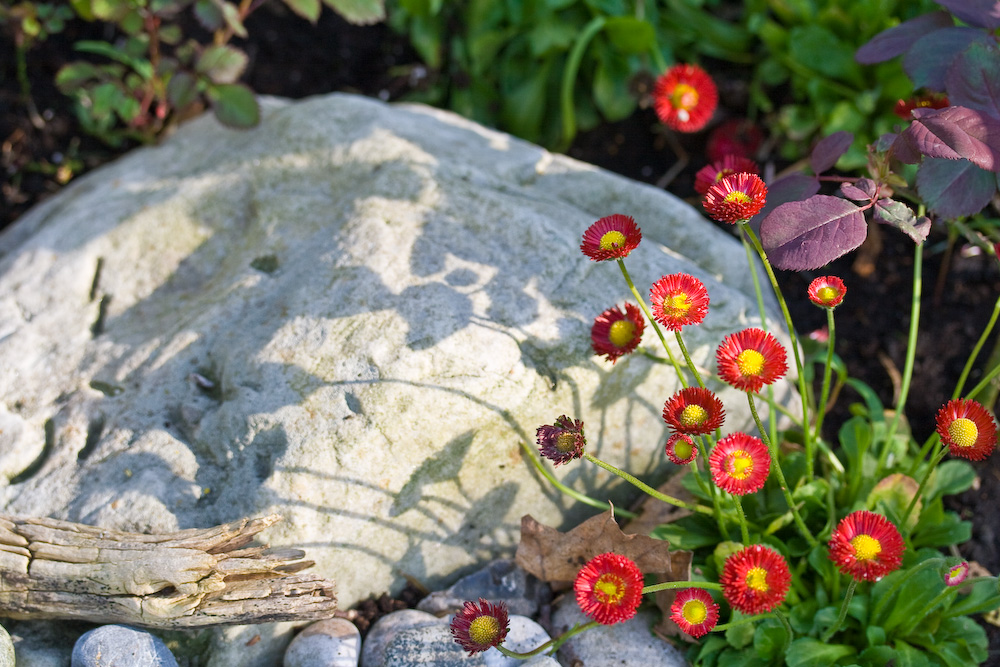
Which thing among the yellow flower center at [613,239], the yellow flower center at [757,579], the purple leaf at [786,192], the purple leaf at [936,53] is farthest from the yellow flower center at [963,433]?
the purple leaf at [936,53]

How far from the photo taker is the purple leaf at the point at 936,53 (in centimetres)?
211

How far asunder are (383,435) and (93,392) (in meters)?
0.92

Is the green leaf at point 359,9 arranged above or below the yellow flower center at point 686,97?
above

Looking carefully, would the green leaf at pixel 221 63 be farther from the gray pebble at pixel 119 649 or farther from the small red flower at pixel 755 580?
the small red flower at pixel 755 580

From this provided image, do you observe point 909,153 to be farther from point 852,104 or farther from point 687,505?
point 852,104

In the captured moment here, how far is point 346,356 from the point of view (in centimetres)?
214

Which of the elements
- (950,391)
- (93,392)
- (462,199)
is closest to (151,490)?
(93,392)

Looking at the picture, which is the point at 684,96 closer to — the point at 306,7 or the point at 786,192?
the point at 786,192

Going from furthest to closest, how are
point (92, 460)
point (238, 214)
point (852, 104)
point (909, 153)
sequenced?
point (852, 104) < point (238, 214) < point (92, 460) < point (909, 153)

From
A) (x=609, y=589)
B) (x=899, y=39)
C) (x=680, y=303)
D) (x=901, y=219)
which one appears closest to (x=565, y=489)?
(x=609, y=589)

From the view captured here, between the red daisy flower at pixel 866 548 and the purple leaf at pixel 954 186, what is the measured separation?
2.56 ft

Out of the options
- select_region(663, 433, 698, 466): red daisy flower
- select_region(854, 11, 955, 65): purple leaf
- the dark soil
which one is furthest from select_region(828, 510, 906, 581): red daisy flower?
select_region(854, 11, 955, 65): purple leaf

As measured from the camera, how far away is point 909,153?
185 cm

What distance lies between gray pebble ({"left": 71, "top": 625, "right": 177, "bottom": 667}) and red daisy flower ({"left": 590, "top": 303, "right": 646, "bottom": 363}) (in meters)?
1.32
